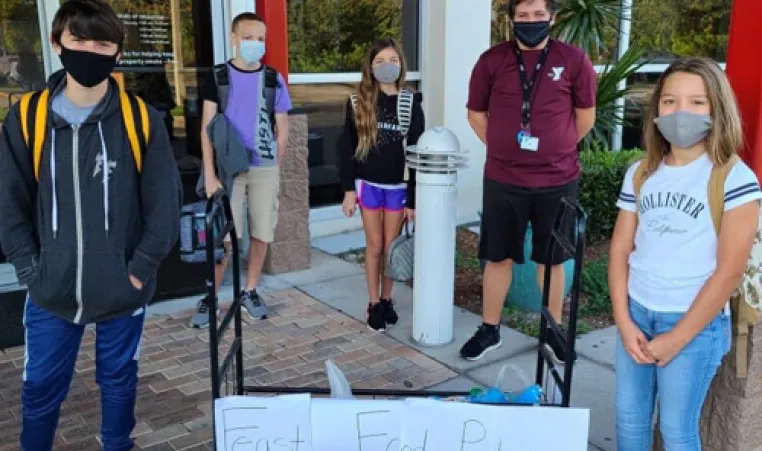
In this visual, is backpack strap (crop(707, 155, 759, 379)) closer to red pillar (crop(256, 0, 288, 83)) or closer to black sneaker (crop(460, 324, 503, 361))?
black sneaker (crop(460, 324, 503, 361))

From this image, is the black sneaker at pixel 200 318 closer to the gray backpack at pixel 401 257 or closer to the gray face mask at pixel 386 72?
the gray backpack at pixel 401 257

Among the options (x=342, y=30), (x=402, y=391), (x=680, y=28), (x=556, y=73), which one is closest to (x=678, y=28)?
(x=680, y=28)

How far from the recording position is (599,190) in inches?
249

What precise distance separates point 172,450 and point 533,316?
2.57 metres

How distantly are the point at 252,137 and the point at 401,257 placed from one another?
1.18 m

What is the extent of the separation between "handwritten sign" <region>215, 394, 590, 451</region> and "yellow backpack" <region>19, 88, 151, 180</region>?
37.3 inches

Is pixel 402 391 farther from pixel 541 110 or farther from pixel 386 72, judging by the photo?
pixel 386 72

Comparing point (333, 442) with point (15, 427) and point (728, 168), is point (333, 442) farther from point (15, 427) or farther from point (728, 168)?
point (15, 427)

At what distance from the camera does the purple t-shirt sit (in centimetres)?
426

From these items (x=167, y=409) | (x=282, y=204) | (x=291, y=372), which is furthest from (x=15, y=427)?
(x=282, y=204)

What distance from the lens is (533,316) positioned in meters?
4.73

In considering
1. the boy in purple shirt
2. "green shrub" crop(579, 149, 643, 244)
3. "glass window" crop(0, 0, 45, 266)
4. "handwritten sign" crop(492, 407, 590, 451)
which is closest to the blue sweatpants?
"handwritten sign" crop(492, 407, 590, 451)

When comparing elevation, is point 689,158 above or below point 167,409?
above

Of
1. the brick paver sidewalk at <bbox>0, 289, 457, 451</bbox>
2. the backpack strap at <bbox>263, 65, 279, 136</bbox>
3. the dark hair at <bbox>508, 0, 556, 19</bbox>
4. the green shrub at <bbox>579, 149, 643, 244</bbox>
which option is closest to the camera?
the brick paver sidewalk at <bbox>0, 289, 457, 451</bbox>
